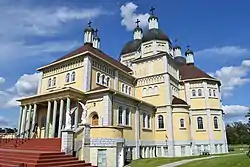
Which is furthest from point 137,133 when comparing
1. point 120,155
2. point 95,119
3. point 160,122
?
point 120,155

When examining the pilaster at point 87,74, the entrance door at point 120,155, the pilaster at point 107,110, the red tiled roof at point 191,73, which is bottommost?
the entrance door at point 120,155

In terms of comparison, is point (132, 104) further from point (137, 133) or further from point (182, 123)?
point (182, 123)

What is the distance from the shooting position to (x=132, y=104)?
28328 mm

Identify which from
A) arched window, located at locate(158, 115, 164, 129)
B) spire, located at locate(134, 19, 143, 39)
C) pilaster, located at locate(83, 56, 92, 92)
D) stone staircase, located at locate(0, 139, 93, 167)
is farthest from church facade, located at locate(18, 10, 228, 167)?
spire, located at locate(134, 19, 143, 39)

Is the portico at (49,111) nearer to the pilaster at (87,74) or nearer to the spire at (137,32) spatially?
the pilaster at (87,74)

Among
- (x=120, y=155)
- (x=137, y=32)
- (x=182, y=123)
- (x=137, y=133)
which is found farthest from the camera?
(x=137, y=32)

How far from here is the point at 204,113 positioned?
127 ft

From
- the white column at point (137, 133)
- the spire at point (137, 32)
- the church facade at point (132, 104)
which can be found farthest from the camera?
the spire at point (137, 32)

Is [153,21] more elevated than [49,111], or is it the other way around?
[153,21]

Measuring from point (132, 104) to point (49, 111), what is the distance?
1029cm

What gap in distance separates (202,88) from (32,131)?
29.4 meters

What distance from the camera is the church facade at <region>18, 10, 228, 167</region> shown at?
23984mm

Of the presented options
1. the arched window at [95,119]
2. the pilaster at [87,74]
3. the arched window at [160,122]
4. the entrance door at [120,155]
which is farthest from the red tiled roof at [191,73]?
the entrance door at [120,155]

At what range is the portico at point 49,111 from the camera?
2444cm
